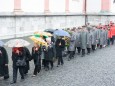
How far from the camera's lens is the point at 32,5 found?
25.2 meters

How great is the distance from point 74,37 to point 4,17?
7.19 m

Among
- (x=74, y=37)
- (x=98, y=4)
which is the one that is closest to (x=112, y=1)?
(x=98, y=4)

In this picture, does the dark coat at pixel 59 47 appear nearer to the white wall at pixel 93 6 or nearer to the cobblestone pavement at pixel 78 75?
the cobblestone pavement at pixel 78 75

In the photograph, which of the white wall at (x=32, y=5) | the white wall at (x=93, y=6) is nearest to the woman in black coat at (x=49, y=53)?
the white wall at (x=32, y=5)

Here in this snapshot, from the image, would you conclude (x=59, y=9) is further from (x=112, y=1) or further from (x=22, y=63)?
(x=22, y=63)

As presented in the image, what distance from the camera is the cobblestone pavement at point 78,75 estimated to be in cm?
1034

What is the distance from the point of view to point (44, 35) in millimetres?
12406

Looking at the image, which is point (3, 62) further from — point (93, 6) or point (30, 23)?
point (93, 6)

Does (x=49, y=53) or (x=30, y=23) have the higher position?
(x=30, y=23)

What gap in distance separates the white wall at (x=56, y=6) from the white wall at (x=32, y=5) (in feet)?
5.35

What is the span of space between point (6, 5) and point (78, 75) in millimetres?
11793

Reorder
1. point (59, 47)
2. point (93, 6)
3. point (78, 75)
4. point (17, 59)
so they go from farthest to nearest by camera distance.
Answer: point (93, 6) → point (59, 47) → point (78, 75) → point (17, 59)

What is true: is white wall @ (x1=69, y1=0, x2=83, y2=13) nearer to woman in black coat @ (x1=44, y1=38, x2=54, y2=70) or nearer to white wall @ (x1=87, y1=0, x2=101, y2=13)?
white wall @ (x1=87, y1=0, x2=101, y2=13)

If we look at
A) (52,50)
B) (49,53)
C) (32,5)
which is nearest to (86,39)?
(52,50)
